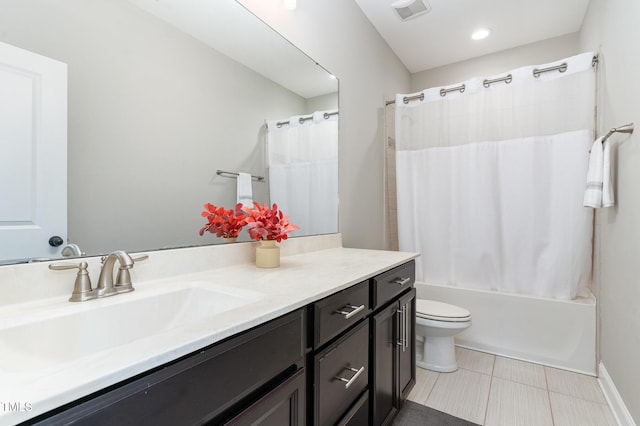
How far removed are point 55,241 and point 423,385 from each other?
194 centimetres

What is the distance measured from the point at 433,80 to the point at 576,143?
160 centimetres

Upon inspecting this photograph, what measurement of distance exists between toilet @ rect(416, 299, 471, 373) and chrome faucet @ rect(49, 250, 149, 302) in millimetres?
1686

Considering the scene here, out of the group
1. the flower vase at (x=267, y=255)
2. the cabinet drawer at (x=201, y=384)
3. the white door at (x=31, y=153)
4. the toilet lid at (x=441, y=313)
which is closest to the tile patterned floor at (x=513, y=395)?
the toilet lid at (x=441, y=313)

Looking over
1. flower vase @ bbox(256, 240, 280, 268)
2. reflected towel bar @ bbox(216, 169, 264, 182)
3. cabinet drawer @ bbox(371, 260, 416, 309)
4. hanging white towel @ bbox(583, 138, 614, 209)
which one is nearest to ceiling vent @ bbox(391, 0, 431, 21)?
hanging white towel @ bbox(583, 138, 614, 209)

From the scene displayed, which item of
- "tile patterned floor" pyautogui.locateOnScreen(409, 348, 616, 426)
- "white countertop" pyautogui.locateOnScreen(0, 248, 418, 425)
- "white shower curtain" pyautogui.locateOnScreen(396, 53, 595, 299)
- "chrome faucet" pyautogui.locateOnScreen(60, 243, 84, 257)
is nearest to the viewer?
"white countertop" pyautogui.locateOnScreen(0, 248, 418, 425)

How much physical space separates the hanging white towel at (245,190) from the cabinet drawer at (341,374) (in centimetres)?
71

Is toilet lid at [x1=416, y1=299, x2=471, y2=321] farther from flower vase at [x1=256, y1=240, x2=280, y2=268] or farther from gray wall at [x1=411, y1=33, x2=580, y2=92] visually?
gray wall at [x1=411, y1=33, x2=580, y2=92]

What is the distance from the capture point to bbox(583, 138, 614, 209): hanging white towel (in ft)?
5.03

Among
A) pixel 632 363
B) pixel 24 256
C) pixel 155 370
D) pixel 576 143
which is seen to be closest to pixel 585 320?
pixel 632 363

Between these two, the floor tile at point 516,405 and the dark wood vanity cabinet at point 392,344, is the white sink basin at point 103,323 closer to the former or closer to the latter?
the dark wood vanity cabinet at point 392,344

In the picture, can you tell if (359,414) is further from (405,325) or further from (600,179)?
(600,179)

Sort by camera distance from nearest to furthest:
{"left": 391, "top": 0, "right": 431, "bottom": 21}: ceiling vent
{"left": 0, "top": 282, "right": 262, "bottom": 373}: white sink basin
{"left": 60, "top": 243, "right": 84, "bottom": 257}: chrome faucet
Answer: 1. {"left": 0, "top": 282, "right": 262, "bottom": 373}: white sink basin
2. {"left": 60, "top": 243, "right": 84, "bottom": 257}: chrome faucet
3. {"left": 391, "top": 0, "right": 431, "bottom": 21}: ceiling vent

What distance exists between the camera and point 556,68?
A: 2.03 m

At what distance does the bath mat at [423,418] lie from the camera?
1502mm
